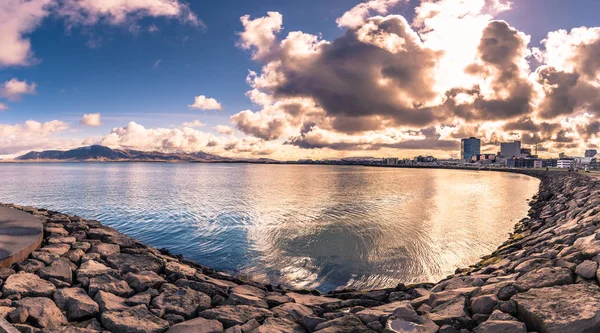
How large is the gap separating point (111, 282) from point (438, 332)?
611 centimetres

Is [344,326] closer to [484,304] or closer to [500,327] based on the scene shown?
[500,327]

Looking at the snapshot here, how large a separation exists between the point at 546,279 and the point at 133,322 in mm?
7305

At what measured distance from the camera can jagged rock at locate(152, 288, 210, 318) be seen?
5363 millimetres

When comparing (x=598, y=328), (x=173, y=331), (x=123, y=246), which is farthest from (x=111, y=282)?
(x=598, y=328)

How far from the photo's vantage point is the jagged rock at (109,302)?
5180mm

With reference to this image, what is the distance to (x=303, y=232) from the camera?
55.6 ft

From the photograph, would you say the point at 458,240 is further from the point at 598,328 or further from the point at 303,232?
the point at 598,328

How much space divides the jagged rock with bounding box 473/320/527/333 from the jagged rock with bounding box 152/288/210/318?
15.0 ft

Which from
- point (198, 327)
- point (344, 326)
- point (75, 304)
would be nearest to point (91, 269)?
point (75, 304)

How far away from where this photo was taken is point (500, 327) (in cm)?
429

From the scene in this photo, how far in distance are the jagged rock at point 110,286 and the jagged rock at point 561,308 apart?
6960 mm

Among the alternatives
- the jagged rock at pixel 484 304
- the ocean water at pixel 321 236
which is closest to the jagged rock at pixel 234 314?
the jagged rock at pixel 484 304

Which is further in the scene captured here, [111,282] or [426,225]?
[426,225]

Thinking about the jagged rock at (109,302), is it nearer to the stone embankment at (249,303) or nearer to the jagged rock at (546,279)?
the stone embankment at (249,303)
